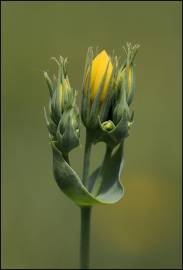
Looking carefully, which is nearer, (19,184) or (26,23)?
(19,184)

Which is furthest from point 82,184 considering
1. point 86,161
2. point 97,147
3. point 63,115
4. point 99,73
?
point 97,147

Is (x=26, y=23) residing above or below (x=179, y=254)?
above

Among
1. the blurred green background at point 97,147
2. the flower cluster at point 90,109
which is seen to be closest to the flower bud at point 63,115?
the flower cluster at point 90,109

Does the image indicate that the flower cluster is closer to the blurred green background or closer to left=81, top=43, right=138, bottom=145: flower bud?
left=81, top=43, right=138, bottom=145: flower bud

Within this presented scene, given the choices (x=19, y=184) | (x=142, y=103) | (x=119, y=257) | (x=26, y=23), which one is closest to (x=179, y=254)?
(x=119, y=257)

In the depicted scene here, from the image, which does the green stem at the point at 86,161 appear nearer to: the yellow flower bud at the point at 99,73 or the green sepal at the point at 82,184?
the green sepal at the point at 82,184

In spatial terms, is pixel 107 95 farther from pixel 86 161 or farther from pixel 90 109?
pixel 86 161

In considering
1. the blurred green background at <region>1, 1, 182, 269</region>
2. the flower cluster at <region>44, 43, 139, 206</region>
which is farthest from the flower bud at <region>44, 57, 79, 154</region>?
the blurred green background at <region>1, 1, 182, 269</region>

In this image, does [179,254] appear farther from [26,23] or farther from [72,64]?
[26,23]
